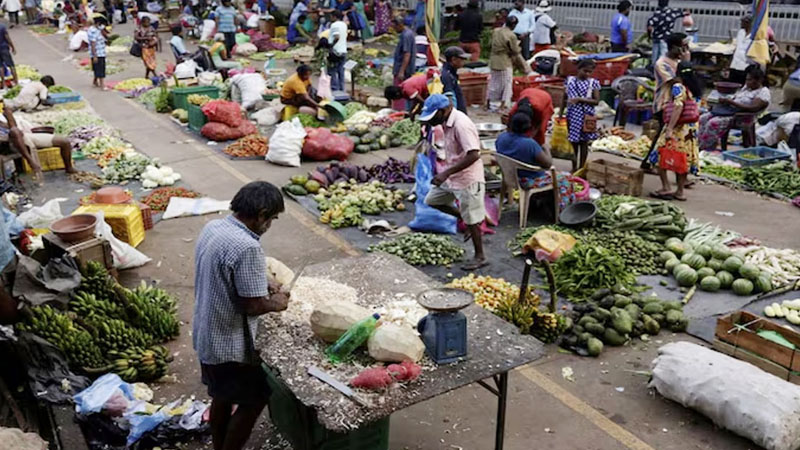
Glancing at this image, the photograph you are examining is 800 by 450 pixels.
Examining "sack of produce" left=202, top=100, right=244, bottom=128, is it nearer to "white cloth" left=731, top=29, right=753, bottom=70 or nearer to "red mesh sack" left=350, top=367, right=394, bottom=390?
"red mesh sack" left=350, top=367, right=394, bottom=390

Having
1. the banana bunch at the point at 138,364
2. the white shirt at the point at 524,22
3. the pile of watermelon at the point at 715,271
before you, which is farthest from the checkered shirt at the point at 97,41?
the pile of watermelon at the point at 715,271

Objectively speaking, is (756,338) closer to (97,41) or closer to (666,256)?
(666,256)

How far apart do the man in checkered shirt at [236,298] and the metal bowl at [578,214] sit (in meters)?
4.96

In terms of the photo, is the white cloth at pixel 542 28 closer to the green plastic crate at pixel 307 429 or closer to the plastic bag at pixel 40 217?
the plastic bag at pixel 40 217

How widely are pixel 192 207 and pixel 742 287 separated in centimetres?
656

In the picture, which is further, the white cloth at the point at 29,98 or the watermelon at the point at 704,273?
the white cloth at the point at 29,98

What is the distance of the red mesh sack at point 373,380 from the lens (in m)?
3.53

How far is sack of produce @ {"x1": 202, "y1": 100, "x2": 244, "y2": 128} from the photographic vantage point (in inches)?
487

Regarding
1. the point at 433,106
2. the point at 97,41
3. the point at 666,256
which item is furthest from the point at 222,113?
the point at 666,256

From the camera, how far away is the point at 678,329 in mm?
6102

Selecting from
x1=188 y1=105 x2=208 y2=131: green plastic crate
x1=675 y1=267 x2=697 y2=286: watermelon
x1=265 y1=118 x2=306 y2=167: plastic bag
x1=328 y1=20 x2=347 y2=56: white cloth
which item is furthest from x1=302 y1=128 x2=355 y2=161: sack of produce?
x1=675 y1=267 x2=697 y2=286: watermelon

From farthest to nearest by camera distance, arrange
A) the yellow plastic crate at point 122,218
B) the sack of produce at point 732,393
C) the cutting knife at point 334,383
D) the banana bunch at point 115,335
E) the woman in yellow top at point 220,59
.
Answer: the woman in yellow top at point 220,59
the yellow plastic crate at point 122,218
the banana bunch at point 115,335
the sack of produce at point 732,393
the cutting knife at point 334,383

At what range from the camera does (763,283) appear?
662 centimetres

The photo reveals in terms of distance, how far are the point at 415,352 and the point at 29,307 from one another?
338 centimetres
